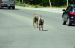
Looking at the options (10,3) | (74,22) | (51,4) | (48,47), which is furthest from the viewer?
(51,4)

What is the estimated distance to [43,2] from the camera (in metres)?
75.8

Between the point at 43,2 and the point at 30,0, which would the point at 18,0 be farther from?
the point at 43,2

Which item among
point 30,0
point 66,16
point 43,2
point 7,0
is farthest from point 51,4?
point 66,16

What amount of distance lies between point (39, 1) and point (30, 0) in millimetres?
3531

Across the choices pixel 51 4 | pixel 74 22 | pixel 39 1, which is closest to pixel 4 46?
pixel 74 22

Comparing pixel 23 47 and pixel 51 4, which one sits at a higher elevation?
pixel 23 47

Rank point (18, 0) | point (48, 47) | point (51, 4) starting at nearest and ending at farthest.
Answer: point (48, 47) → point (51, 4) → point (18, 0)

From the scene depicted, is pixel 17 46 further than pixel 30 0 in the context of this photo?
No

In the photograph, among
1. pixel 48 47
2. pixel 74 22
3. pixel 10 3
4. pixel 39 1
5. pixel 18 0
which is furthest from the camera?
pixel 18 0

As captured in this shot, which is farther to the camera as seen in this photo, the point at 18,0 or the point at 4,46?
the point at 18,0

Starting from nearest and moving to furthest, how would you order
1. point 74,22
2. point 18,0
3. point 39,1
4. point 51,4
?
1. point 74,22
2. point 51,4
3. point 39,1
4. point 18,0

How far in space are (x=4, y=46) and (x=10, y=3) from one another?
43.7 meters

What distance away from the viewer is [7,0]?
58812 millimetres

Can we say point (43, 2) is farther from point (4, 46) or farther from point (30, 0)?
point (4, 46)
